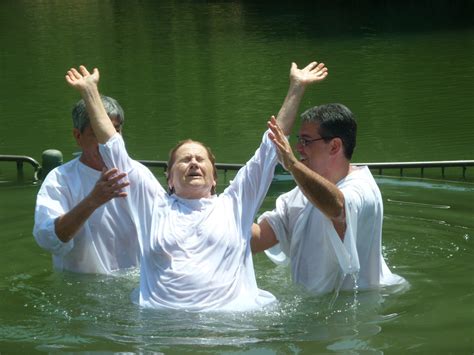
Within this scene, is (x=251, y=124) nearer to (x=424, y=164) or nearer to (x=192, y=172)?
(x=424, y=164)

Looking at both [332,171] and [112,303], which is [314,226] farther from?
[112,303]

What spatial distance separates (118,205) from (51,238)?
1.76 feet

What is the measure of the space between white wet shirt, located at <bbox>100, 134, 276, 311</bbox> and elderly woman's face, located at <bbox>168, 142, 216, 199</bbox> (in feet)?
0.19

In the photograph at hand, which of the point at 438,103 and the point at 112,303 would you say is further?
the point at 438,103

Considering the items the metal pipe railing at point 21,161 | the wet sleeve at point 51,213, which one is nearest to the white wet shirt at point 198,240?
the wet sleeve at point 51,213

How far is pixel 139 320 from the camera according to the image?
22.0 ft

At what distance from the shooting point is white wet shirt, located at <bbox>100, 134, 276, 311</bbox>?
6.54m

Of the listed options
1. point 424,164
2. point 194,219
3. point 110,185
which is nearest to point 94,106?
point 110,185

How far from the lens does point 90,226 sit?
7.41 m

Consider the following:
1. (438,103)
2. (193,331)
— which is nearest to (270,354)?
(193,331)

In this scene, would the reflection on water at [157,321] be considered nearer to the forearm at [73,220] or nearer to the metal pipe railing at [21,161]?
the forearm at [73,220]

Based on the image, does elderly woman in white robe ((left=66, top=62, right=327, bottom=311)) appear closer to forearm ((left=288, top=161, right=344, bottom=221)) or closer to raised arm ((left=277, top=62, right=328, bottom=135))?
raised arm ((left=277, top=62, right=328, bottom=135))

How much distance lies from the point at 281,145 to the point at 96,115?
109cm

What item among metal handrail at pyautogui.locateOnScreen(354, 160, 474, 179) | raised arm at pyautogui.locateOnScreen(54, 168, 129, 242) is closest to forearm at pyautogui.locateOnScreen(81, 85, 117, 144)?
raised arm at pyautogui.locateOnScreen(54, 168, 129, 242)
